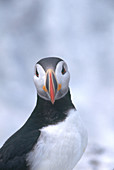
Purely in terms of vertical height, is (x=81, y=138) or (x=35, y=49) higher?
(x=81, y=138)

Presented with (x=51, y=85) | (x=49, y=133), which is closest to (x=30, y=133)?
(x=49, y=133)

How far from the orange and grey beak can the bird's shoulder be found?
1.19ft

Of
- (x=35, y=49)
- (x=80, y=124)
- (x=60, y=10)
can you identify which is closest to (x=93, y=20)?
(x=60, y=10)

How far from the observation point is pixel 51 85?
2.72m

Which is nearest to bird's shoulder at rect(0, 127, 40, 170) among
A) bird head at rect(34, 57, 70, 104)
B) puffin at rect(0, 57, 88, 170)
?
puffin at rect(0, 57, 88, 170)

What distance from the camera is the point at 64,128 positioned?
296 centimetres

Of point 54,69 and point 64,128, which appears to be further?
point 64,128

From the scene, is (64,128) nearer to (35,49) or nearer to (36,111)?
(36,111)

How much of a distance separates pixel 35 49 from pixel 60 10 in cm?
116

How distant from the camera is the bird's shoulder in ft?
9.53

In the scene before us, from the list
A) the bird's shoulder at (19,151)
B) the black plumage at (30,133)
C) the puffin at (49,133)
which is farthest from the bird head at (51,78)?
the bird's shoulder at (19,151)

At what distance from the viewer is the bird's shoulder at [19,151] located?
2.90 meters

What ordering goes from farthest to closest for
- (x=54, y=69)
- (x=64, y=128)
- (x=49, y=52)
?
1. (x=49, y=52)
2. (x=64, y=128)
3. (x=54, y=69)

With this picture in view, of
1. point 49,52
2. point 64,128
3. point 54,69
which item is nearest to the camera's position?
point 54,69
